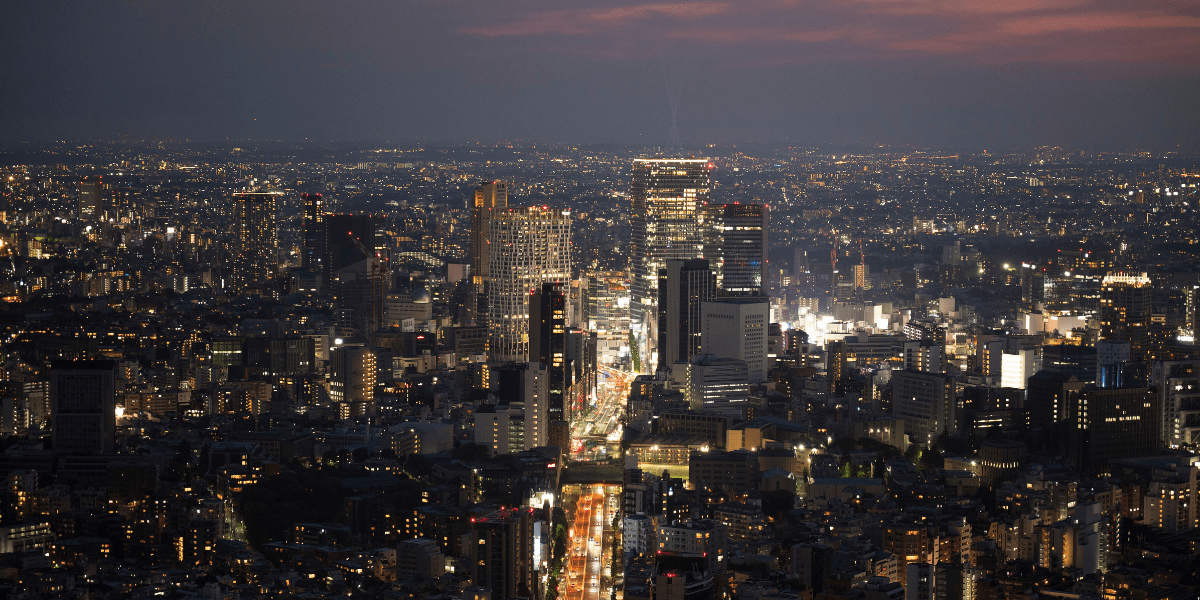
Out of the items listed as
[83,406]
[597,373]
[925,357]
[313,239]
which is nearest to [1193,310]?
[925,357]

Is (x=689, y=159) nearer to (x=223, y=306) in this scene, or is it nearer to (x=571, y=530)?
(x=223, y=306)

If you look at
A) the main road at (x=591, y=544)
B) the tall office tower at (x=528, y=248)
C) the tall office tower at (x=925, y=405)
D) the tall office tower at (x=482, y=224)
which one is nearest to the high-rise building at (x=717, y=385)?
the tall office tower at (x=925, y=405)

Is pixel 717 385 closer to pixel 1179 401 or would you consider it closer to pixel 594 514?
pixel 1179 401

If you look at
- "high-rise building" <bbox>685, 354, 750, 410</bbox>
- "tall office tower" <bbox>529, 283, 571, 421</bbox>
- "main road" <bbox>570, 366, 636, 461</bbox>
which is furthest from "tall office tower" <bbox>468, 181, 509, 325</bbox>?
"high-rise building" <bbox>685, 354, 750, 410</bbox>

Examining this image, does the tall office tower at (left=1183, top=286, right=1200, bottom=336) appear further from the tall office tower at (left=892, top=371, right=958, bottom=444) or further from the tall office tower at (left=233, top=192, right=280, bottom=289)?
the tall office tower at (left=233, top=192, right=280, bottom=289)

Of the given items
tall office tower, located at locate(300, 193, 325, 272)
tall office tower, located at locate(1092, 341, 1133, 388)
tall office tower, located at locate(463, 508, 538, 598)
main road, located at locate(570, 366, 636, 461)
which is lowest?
A: main road, located at locate(570, 366, 636, 461)

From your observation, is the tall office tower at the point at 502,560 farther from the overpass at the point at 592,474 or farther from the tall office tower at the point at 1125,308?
the tall office tower at the point at 1125,308
